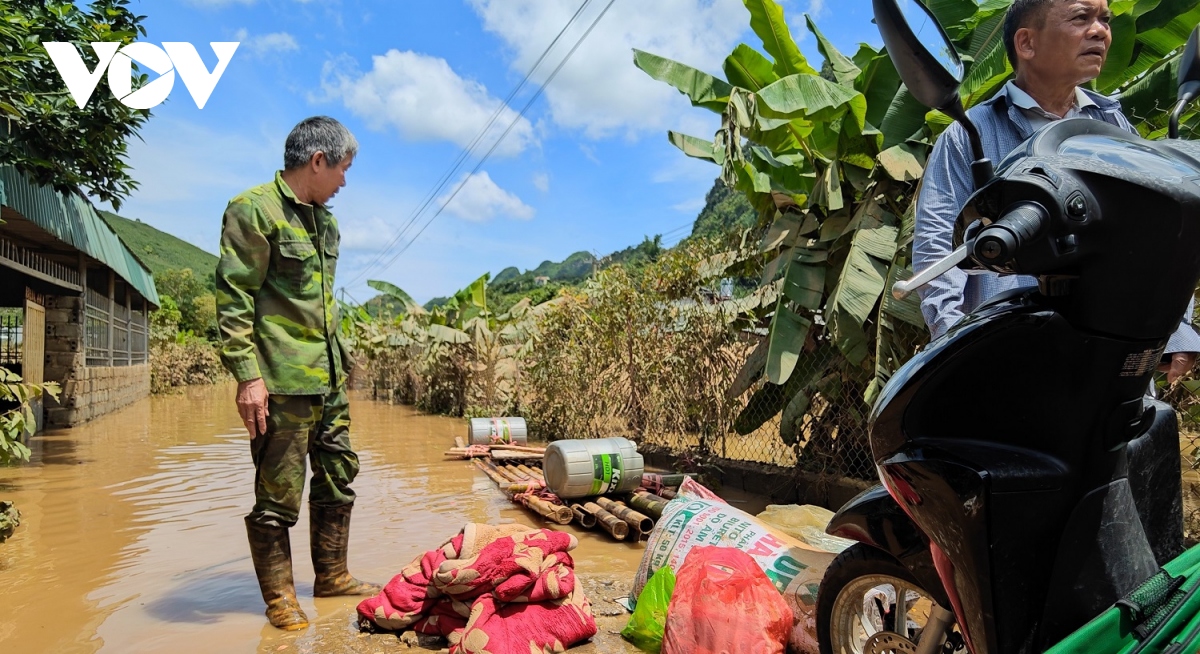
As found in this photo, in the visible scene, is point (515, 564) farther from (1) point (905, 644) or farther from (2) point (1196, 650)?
(2) point (1196, 650)

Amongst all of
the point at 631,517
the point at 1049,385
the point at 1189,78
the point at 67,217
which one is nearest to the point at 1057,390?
the point at 1049,385

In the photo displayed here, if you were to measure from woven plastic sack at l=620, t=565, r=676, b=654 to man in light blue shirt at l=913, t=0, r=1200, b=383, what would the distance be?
1.60 metres

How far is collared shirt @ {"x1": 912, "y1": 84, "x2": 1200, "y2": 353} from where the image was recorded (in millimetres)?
1723

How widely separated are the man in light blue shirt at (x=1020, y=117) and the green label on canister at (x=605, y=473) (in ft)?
12.0

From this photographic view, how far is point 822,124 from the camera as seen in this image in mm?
5168

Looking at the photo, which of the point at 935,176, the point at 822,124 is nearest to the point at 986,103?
the point at 935,176

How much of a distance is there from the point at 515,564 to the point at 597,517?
2.25 m

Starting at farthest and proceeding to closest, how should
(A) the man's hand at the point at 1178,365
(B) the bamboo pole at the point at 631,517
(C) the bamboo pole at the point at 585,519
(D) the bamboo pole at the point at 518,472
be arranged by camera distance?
(D) the bamboo pole at the point at 518,472 → (C) the bamboo pole at the point at 585,519 → (B) the bamboo pole at the point at 631,517 → (A) the man's hand at the point at 1178,365

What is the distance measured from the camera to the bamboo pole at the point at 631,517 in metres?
4.69

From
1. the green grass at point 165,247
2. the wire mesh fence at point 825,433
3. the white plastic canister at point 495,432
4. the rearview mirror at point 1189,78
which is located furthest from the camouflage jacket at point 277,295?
the green grass at point 165,247

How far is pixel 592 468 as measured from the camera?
17.0 feet

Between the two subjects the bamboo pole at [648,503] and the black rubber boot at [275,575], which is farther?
the bamboo pole at [648,503]

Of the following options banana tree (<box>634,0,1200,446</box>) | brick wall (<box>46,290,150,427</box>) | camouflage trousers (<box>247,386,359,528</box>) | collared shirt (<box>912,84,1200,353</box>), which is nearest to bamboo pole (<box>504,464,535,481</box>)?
banana tree (<box>634,0,1200,446</box>)

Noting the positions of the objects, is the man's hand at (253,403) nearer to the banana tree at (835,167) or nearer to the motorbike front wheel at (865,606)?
the motorbike front wheel at (865,606)
